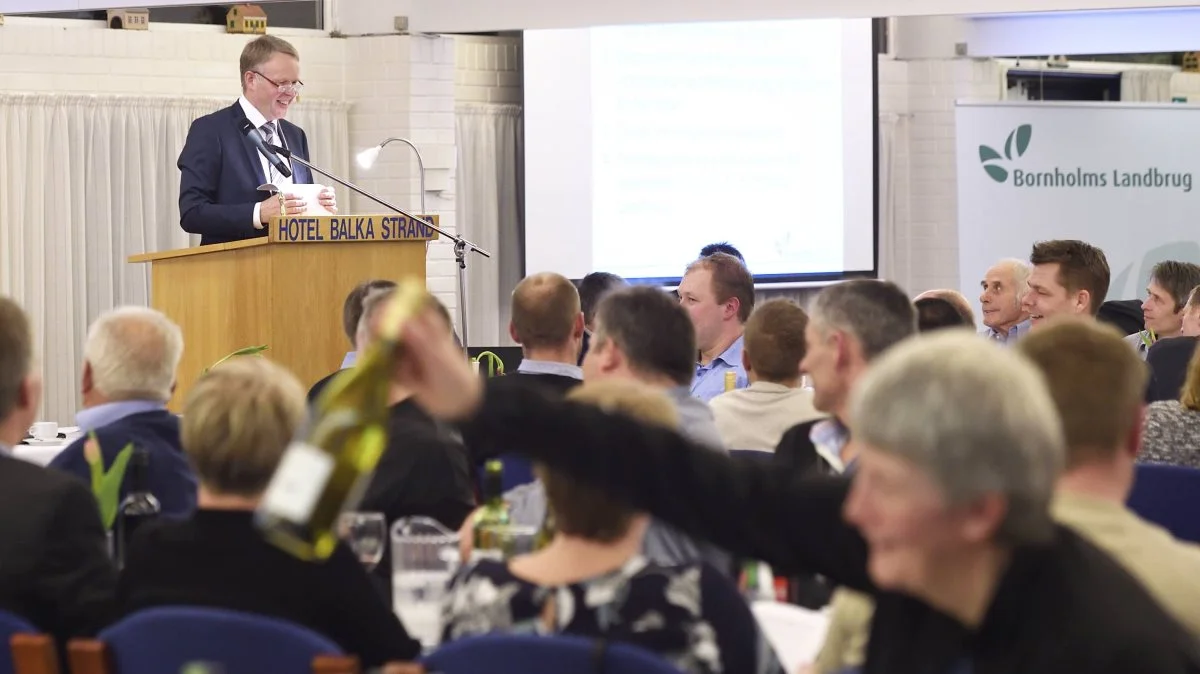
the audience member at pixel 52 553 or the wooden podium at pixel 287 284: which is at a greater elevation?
the wooden podium at pixel 287 284

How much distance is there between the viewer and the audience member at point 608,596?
2129mm

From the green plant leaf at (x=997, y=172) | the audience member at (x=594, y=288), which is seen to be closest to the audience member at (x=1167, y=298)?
the audience member at (x=594, y=288)

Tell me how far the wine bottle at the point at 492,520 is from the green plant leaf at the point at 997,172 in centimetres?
762

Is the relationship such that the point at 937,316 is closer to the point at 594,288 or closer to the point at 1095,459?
the point at 594,288

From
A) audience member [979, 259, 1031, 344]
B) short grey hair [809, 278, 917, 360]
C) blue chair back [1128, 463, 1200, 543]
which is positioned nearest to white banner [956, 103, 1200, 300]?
audience member [979, 259, 1031, 344]

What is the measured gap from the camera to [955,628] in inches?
64.0

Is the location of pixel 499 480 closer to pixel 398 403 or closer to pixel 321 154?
pixel 398 403

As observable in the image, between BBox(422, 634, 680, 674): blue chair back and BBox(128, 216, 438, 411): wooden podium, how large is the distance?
12.5 feet

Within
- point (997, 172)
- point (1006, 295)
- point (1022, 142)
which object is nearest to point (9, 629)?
point (1006, 295)

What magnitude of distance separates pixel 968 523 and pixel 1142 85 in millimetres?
11679

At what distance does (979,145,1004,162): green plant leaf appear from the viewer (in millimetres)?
10109

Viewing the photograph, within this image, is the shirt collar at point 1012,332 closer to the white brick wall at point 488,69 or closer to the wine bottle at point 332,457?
the white brick wall at point 488,69

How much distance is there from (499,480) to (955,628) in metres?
1.47

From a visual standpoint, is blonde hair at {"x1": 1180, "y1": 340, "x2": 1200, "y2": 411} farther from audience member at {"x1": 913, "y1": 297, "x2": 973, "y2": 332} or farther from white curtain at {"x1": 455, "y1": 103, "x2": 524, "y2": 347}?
white curtain at {"x1": 455, "y1": 103, "x2": 524, "y2": 347}
